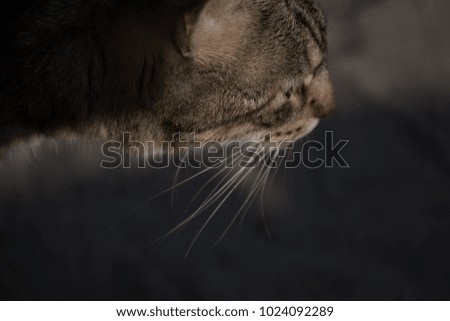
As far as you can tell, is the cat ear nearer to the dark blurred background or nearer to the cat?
the cat

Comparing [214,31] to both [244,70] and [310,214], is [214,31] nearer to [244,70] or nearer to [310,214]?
[244,70]

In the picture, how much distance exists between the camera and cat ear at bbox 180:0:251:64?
35.4 inches

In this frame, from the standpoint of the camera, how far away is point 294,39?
3.47 feet

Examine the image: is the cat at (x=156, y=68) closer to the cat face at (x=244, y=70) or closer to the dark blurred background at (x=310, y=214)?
the cat face at (x=244, y=70)

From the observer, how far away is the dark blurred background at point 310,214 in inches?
63.2

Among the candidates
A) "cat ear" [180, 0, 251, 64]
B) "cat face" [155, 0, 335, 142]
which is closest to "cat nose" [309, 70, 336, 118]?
"cat face" [155, 0, 335, 142]

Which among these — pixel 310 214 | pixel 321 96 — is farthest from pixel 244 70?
pixel 310 214

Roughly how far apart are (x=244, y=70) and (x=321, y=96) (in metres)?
0.23

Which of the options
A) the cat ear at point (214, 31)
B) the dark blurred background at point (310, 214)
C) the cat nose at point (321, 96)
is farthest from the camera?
the dark blurred background at point (310, 214)

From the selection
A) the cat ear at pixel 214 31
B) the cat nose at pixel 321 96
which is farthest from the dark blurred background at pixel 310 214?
the cat ear at pixel 214 31

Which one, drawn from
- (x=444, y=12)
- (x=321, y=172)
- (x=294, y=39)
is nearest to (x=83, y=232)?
(x=321, y=172)

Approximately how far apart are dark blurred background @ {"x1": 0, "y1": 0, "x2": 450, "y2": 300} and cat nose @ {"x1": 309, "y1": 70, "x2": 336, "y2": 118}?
46 centimetres

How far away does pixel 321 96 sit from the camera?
119cm

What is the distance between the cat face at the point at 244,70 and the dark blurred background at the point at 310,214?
0.52 meters
